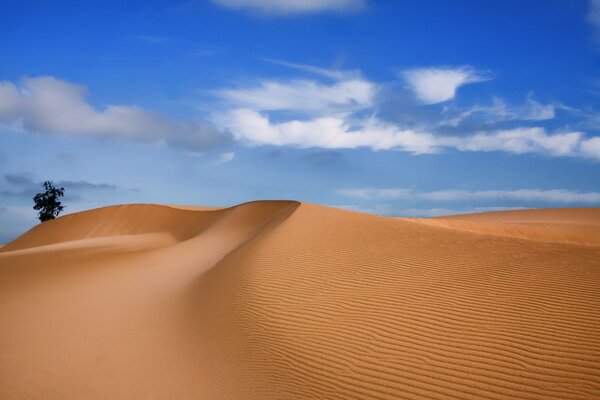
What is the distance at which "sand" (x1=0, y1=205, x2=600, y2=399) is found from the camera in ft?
18.6

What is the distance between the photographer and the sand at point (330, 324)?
223 inches

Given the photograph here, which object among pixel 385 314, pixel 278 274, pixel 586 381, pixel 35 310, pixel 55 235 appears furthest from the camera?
pixel 55 235

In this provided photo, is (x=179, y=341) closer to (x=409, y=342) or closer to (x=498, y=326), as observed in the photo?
(x=409, y=342)

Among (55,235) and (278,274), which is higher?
(55,235)

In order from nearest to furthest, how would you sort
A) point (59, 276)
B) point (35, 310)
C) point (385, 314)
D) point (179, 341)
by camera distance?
1. point (385, 314)
2. point (179, 341)
3. point (35, 310)
4. point (59, 276)

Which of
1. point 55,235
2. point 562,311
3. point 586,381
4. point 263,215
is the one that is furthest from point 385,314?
point 55,235

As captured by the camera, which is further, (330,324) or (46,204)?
(46,204)

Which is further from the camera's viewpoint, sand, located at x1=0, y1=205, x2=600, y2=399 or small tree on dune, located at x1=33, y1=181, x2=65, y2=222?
small tree on dune, located at x1=33, y1=181, x2=65, y2=222

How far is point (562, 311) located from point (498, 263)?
Answer: 2.58 meters

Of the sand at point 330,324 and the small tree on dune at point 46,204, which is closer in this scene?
the sand at point 330,324

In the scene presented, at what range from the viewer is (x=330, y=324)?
7531 mm

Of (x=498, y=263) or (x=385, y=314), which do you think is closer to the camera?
(x=385, y=314)

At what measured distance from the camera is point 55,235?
35.0 metres

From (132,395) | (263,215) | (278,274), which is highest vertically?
(263,215)
